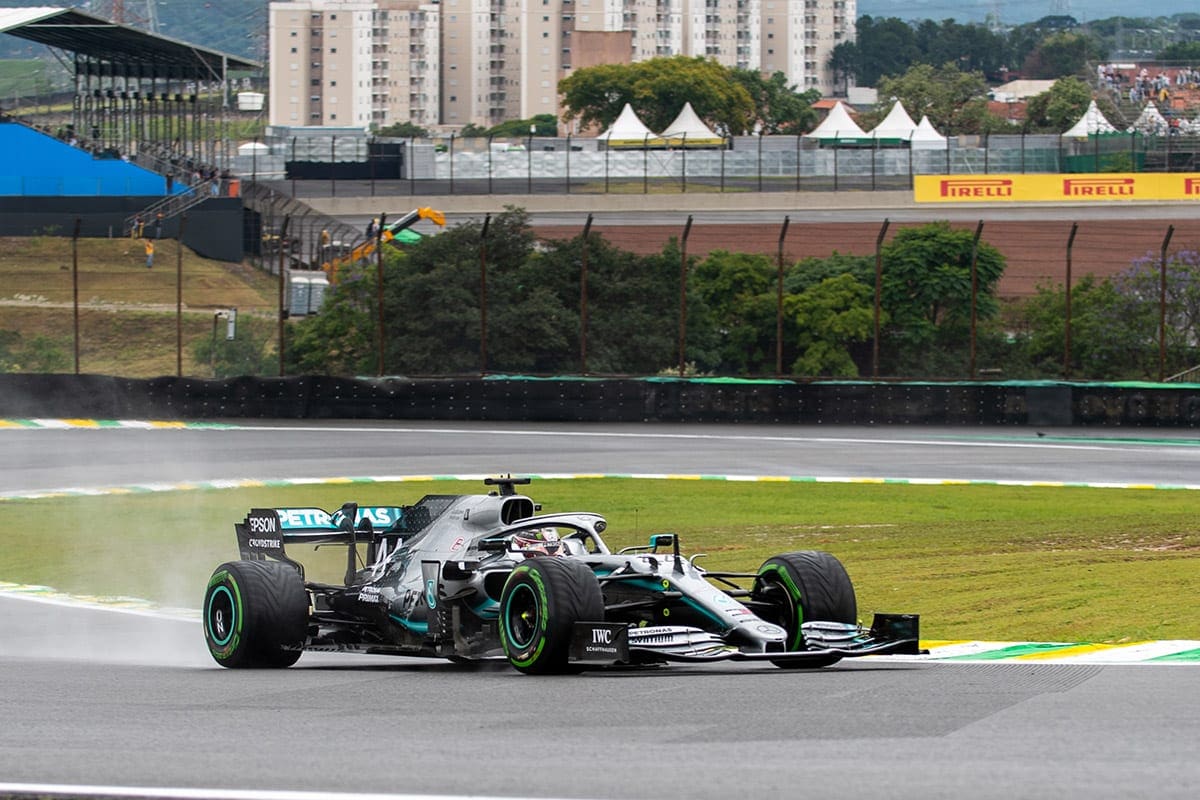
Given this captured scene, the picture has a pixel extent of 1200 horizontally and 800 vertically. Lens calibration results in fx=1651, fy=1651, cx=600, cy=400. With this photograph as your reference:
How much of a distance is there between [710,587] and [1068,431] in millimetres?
24062

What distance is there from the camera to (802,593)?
1080cm

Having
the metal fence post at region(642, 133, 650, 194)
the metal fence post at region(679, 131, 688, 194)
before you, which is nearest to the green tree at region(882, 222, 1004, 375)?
the metal fence post at region(679, 131, 688, 194)

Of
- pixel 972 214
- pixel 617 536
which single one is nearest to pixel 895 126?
pixel 972 214

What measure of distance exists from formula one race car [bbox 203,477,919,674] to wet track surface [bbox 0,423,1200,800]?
0.22 m

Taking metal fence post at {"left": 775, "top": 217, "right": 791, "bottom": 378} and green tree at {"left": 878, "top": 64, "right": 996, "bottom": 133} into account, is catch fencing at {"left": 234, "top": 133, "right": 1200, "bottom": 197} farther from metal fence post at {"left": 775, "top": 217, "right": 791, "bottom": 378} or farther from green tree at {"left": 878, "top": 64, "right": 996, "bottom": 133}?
metal fence post at {"left": 775, "top": 217, "right": 791, "bottom": 378}

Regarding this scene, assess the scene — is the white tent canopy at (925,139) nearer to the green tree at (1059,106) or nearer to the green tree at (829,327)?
the green tree at (1059,106)

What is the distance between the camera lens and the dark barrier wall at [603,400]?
1307 inches

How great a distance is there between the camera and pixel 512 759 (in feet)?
23.7

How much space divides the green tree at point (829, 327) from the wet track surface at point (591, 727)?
72.3ft

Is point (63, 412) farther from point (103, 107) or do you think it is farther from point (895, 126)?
point (895, 126)

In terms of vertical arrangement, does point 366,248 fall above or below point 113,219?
below

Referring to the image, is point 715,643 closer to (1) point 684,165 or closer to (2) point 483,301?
(2) point 483,301

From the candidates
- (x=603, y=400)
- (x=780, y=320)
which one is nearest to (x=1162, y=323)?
(x=780, y=320)

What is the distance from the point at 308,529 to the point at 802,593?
13.3 ft
